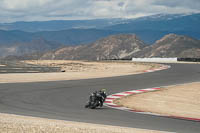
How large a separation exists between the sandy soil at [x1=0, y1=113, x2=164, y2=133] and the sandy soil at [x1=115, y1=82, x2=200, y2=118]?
148 inches

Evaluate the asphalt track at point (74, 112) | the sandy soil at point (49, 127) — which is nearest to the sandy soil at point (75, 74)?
the asphalt track at point (74, 112)

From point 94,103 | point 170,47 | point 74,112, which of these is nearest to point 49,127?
point 74,112

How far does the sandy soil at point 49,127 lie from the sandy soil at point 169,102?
3.76 metres

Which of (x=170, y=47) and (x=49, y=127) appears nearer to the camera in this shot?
(x=49, y=127)

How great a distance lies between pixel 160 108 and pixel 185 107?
1.02 metres

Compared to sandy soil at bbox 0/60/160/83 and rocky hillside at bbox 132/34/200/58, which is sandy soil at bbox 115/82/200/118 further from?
rocky hillside at bbox 132/34/200/58

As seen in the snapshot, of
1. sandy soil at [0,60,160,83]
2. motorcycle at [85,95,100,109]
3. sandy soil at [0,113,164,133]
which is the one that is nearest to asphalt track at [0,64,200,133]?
motorcycle at [85,95,100,109]

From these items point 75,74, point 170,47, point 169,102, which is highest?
point 170,47

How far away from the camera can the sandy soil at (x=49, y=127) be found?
9520 millimetres

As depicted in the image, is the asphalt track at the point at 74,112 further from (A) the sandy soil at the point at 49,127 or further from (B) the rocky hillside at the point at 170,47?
(B) the rocky hillside at the point at 170,47

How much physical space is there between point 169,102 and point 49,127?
7.79 m

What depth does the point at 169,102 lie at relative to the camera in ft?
54.3

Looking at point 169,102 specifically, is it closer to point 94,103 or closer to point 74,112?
point 94,103

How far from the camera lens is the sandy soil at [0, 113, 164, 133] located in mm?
9520
